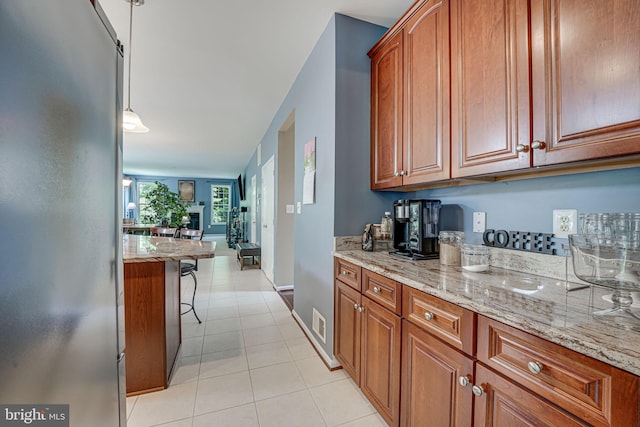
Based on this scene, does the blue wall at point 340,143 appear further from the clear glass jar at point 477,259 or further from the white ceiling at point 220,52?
the clear glass jar at point 477,259

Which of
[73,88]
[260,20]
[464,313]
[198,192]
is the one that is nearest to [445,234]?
[464,313]

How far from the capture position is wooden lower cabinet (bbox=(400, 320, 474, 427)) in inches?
36.4

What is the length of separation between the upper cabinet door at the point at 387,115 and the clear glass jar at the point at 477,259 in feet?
1.96

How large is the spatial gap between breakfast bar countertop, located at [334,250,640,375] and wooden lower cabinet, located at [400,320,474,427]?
0.21 m

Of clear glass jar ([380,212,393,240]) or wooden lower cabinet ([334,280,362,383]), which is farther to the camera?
clear glass jar ([380,212,393,240])

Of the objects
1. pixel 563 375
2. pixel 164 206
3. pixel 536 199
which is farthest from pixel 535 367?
pixel 164 206

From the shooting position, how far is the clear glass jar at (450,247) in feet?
4.67

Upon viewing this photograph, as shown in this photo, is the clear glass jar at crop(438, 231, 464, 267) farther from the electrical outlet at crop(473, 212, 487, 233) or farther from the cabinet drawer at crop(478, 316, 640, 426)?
the cabinet drawer at crop(478, 316, 640, 426)

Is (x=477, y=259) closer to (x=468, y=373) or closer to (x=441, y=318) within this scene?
(x=441, y=318)

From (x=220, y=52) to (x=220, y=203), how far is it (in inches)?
404

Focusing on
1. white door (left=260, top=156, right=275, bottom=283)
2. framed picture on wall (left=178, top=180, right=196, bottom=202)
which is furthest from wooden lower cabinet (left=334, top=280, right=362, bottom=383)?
framed picture on wall (left=178, top=180, right=196, bottom=202)

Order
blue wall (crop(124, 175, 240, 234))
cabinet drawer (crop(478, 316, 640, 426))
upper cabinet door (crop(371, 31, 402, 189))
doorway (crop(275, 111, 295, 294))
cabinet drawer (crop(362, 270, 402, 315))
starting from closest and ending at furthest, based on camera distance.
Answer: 1. cabinet drawer (crop(478, 316, 640, 426))
2. cabinet drawer (crop(362, 270, 402, 315))
3. upper cabinet door (crop(371, 31, 402, 189))
4. doorway (crop(275, 111, 295, 294))
5. blue wall (crop(124, 175, 240, 234))

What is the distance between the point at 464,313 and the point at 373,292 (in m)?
0.59

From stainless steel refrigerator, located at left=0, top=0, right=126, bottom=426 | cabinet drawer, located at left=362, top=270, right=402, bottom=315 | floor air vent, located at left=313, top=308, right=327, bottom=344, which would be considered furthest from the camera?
floor air vent, located at left=313, top=308, right=327, bottom=344
